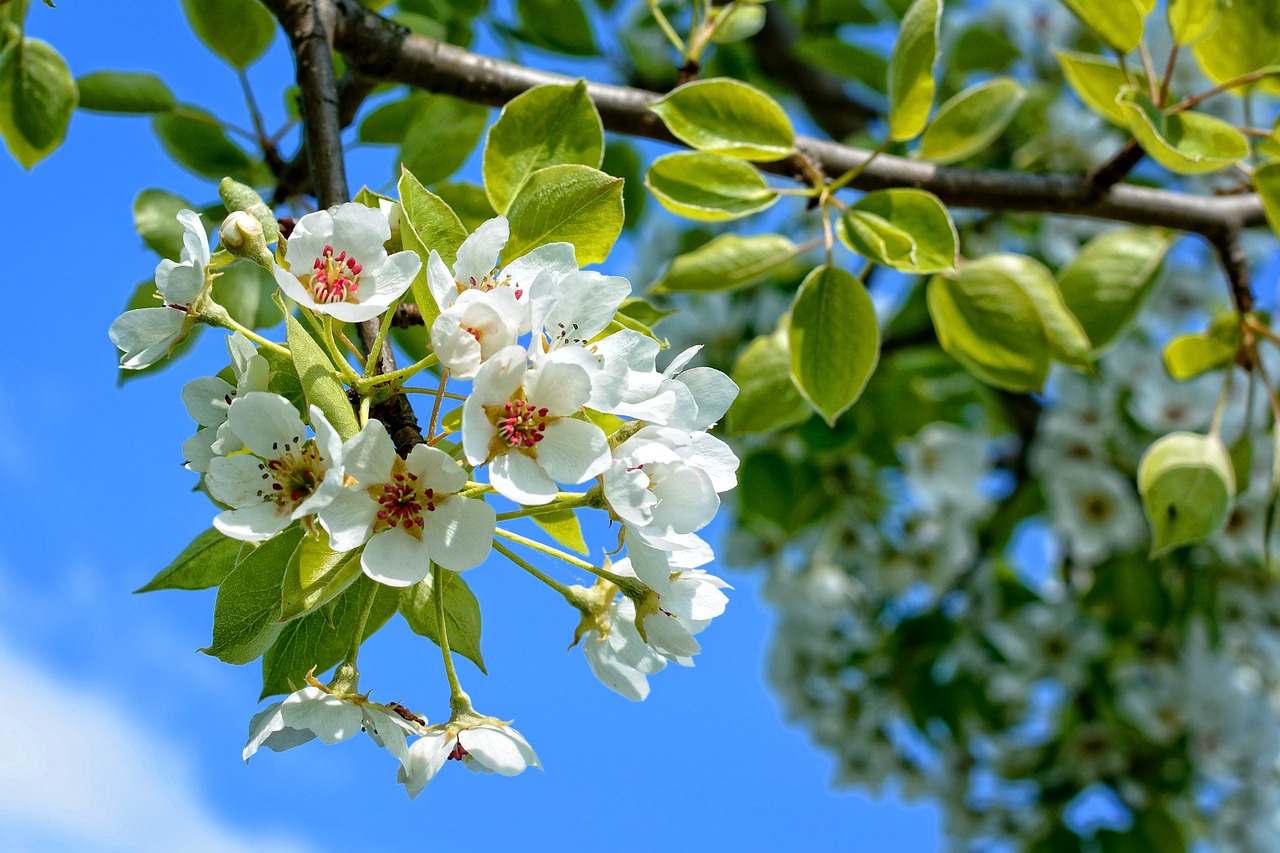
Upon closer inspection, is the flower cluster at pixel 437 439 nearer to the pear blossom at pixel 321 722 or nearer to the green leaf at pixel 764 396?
the pear blossom at pixel 321 722

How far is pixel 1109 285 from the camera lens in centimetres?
164

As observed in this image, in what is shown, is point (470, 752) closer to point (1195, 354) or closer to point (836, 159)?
point (836, 159)

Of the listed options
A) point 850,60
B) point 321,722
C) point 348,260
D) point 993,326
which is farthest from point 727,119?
point 850,60

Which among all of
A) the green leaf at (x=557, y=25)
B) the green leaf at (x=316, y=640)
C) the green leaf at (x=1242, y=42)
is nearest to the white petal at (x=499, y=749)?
the green leaf at (x=316, y=640)

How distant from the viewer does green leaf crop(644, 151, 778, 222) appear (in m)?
1.12

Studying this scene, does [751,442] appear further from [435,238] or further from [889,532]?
[435,238]

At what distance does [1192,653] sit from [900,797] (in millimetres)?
995

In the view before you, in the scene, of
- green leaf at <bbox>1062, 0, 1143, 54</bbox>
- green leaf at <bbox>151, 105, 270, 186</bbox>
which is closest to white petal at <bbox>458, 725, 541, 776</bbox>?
green leaf at <bbox>151, 105, 270, 186</bbox>

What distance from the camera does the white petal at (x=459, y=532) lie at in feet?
2.33

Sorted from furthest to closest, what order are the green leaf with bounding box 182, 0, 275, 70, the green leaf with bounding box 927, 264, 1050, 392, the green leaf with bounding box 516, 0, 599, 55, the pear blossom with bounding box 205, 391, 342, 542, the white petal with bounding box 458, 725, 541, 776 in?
the green leaf with bounding box 516, 0, 599, 55 → the green leaf with bounding box 182, 0, 275, 70 → the green leaf with bounding box 927, 264, 1050, 392 → the white petal with bounding box 458, 725, 541, 776 → the pear blossom with bounding box 205, 391, 342, 542

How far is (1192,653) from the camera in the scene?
294cm

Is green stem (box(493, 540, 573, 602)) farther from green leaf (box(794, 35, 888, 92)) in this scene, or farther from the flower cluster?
green leaf (box(794, 35, 888, 92))

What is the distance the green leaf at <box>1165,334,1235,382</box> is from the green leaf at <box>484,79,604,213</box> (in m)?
1.10

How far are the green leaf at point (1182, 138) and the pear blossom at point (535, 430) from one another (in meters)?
0.82
